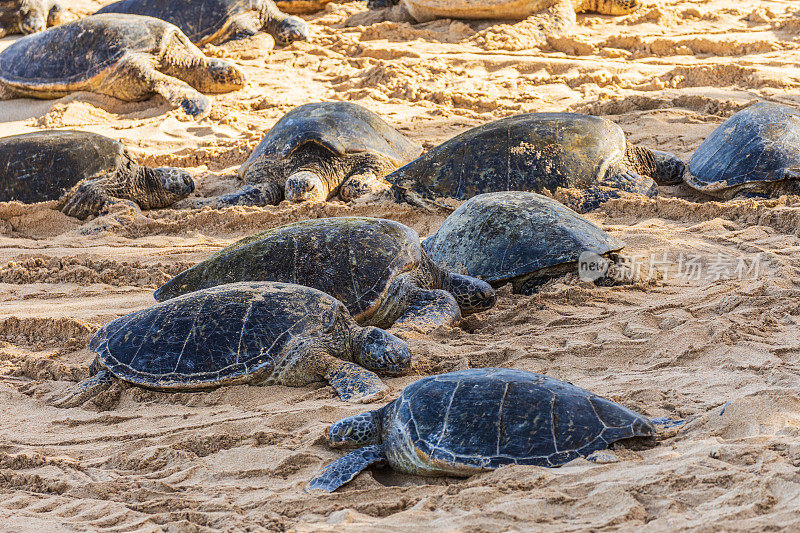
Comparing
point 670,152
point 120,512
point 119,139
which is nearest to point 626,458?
point 120,512

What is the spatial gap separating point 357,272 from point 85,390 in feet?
4.86

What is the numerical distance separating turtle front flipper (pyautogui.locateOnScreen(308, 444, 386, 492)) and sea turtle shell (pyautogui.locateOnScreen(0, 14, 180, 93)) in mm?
7627

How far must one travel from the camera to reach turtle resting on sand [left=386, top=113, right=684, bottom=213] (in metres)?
6.03

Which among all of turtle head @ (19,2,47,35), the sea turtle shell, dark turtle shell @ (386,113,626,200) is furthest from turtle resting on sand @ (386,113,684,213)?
turtle head @ (19,2,47,35)

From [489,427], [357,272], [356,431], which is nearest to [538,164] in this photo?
[357,272]

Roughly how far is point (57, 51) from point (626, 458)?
8973 mm

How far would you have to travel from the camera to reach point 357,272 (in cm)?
423

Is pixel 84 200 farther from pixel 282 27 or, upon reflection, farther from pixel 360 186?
pixel 282 27

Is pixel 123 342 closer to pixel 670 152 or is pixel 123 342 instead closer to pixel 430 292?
pixel 430 292

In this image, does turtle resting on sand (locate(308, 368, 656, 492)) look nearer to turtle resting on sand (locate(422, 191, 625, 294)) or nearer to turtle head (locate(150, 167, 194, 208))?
turtle resting on sand (locate(422, 191, 625, 294))

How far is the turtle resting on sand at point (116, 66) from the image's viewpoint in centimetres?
906

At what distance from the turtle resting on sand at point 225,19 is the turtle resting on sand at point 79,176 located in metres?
4.61

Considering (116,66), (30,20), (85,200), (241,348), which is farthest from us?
(30,20)

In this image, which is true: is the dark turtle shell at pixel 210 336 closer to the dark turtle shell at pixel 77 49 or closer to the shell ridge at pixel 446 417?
the shell ridge at pixel 446 417
